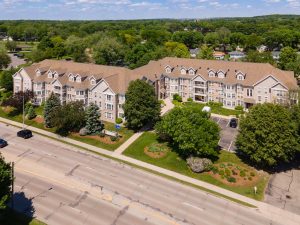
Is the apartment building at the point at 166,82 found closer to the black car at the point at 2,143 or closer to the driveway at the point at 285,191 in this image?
the black car at the point at 2,143

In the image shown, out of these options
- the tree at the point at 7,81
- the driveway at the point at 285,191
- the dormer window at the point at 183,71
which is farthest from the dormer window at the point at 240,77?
the tree at the point at 7,81

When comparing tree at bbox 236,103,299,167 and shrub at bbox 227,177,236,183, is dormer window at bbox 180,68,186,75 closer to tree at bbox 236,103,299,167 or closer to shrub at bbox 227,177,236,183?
tree at bbox 236,103,299,167

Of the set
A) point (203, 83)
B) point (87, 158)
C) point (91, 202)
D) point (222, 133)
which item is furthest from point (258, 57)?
point (91, 202)

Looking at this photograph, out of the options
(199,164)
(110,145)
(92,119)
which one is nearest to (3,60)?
(92,119)

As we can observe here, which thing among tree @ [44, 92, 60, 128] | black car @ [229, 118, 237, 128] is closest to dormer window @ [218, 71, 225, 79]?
black car @ [229, 118, 237, 128]

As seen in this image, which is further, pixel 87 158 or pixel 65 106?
pixel 65 106

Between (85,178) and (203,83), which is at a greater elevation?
(203,83)

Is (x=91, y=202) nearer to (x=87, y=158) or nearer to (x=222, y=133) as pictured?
(x=87, y=158)
